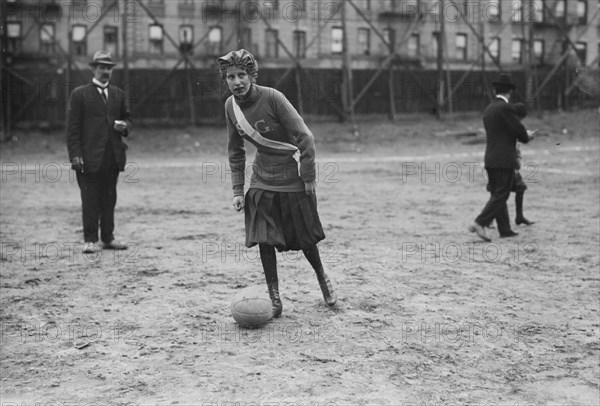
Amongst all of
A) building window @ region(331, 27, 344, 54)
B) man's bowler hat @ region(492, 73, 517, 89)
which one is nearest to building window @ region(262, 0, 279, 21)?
building window @ region(331, 27, 344, 54)

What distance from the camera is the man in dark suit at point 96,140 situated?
9219mm

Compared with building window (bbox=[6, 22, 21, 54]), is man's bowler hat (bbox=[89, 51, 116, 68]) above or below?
below

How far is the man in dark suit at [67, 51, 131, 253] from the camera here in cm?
922

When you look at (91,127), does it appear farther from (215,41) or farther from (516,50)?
(516,50)

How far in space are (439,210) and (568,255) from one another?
4.38 metres

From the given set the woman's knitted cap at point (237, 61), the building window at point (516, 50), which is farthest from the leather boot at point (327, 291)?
the building window at point (516, 50)

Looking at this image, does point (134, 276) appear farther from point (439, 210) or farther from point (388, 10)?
point (388, 10)

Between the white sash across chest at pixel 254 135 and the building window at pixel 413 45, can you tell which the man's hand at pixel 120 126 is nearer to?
the white sash across chest at pixel 254 135

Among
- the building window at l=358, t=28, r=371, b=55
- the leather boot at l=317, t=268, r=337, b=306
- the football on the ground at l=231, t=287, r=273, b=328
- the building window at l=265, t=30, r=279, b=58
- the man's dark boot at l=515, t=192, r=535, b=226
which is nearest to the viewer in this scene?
the football on the ground at l=231, t=287, r=273, b=328

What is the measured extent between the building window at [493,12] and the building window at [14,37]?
2637 cm

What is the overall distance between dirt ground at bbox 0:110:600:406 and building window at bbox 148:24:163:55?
90.5 feet

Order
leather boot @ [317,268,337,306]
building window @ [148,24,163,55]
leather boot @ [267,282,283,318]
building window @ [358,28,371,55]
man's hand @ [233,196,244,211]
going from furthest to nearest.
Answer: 1. building window @ [358,28,371,55]
2. building window @ [148,24,163,55]
3. leather boot @ [317,268,337,306]
4. leather boot @ [267,282,283,318]
5. man's hand @ [233,196,244,211]

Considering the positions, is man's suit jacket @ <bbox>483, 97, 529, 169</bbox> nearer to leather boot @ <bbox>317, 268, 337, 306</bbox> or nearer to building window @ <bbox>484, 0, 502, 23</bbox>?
leather boot @ <bbox>317, 268, 337, 306</bbox>

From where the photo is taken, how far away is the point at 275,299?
6473mm
